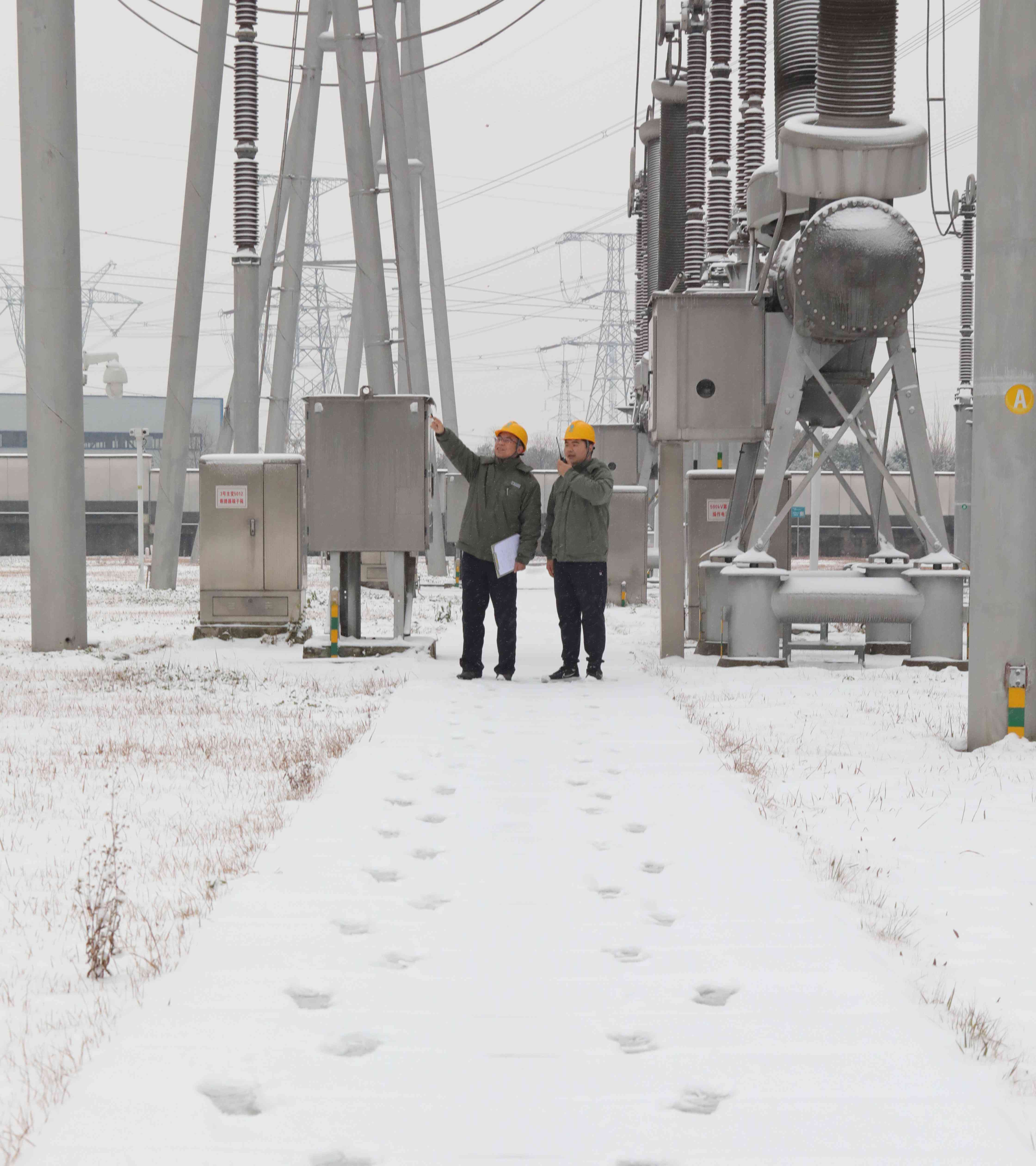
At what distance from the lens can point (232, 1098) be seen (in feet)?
9.63

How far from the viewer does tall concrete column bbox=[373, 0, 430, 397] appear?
2180 cm

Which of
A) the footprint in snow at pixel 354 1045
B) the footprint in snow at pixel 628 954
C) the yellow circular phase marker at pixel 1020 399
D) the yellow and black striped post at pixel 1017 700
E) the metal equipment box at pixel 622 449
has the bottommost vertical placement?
the footprint in snow at pixel 628 954

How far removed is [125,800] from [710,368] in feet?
24.5

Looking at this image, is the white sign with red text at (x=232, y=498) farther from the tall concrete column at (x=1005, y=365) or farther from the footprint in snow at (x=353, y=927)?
the footprint in snow at (x=353, y=927)

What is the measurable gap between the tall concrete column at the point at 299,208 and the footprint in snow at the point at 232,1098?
20.1 metres

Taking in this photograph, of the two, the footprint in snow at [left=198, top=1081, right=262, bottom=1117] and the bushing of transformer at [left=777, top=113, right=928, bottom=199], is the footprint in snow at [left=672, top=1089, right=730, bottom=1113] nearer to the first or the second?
the footprint in snow at [left=198, top=1081, right=262, bottom=1117]

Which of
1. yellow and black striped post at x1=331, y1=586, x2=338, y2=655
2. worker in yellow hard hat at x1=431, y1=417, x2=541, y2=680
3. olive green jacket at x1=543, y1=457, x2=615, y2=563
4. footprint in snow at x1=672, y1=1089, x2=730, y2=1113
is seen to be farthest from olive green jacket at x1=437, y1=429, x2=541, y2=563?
footprint in snow at x1=672, y1=1089, x2=730, y2=1113

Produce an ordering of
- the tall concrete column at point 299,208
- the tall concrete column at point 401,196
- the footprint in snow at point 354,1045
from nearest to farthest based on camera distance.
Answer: the footprint in snow at point 354,1045 → the tall concrete column at point 401,196 → the tall concrete column at point 299,208

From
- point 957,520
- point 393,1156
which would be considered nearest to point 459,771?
point 393,1156

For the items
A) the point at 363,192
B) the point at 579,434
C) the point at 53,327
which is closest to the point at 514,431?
the point at 579,434

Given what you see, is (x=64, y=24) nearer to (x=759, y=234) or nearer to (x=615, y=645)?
(x=759, y=234)

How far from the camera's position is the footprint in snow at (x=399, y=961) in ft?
12.5

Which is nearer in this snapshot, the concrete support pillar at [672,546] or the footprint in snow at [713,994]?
the footprint in snow at [713,994]

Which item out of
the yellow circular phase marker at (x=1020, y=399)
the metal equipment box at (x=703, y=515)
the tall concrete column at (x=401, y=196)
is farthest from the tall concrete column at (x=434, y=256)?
the yellow circular phase marker at (x=1020, y=399)
